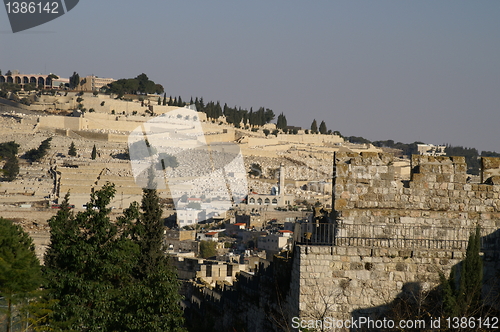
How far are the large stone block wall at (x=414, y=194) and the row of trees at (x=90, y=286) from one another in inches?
100

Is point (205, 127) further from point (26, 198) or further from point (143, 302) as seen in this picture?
point (143, 302)

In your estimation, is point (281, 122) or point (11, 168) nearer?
point (11, 168)

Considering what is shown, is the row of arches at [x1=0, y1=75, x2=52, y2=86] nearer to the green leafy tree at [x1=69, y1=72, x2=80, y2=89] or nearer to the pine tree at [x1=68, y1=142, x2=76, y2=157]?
the green leafy tree at [x1=69, y1=72, x2=80, y2=89]

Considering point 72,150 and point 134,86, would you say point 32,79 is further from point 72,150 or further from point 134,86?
point 72,150

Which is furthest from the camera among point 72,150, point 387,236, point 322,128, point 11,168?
point 322,128

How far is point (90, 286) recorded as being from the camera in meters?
8.49

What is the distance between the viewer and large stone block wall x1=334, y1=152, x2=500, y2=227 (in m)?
6.61

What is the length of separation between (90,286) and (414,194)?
12.4 feet

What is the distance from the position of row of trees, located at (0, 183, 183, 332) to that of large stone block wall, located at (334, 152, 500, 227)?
100 inches

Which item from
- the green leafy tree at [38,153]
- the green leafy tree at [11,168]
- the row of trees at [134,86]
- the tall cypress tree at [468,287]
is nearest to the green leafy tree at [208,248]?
the green leafy tree at [11,168]

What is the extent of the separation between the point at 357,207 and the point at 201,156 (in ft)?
291

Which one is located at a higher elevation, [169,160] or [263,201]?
[169,160]

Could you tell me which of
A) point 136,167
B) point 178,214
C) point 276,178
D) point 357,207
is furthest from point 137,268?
point 276,178

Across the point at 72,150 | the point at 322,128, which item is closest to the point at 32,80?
the point at 72,150
